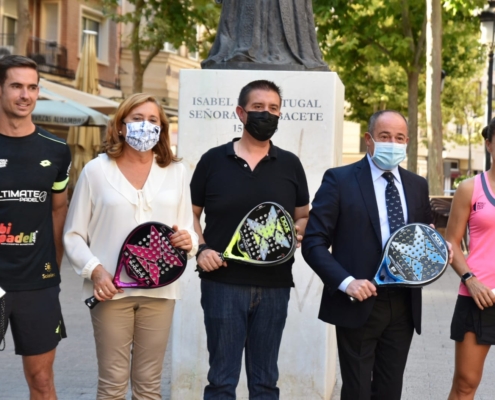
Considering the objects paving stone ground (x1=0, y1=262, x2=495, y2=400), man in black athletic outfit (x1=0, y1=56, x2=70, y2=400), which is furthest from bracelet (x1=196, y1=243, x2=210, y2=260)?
paving stone ground (x1=0, y1=262, x2=495, y2=400)

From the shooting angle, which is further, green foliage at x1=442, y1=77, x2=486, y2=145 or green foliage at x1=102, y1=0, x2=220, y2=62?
green foliage at x1=442, y1=77, x2=486, y2=145

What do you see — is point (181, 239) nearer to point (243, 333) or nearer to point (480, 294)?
point (243, 333)

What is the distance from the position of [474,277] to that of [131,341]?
1.89m

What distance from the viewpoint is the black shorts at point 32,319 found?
5109mm

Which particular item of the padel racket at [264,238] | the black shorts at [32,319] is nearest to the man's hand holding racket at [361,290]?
the padel racket at [264,238]

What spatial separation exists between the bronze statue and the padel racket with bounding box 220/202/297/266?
2.14m

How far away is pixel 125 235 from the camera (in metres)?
5.21

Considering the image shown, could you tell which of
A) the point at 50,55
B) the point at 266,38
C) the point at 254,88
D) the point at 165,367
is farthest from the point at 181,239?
the point at 50,55

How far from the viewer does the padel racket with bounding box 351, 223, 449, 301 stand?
4961 millimetres

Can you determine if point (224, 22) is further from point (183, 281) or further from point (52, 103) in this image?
point (52, 103)

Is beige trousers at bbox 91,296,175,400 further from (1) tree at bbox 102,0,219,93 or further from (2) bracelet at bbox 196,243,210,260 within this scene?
(1) tree at bbox 102,0,219,93

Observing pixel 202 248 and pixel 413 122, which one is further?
pixel 413 122

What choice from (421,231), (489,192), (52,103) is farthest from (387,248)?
(52,103)

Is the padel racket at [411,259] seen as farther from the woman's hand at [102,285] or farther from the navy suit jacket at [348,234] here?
the woman's hand at [102,285]
